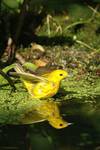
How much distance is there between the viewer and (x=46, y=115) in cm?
341

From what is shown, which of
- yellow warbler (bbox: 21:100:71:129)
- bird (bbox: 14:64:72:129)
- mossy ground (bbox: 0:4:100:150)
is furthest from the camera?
bird (bbox: 14:64:72:129)

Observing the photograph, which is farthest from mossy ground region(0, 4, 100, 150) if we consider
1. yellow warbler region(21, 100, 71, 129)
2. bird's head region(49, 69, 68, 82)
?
bird's head region(49, 69, 68, 82)

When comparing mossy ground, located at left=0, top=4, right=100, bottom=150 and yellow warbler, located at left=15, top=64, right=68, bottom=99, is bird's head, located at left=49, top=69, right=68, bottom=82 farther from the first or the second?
mossy ground, located at left=0, top=4, right=100, bottom=150

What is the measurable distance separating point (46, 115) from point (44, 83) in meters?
0.34

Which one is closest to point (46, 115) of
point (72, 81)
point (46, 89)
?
point (46, 89)

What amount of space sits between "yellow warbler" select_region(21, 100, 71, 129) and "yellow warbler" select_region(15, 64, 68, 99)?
0.20 feet

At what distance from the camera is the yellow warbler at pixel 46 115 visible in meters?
3.24

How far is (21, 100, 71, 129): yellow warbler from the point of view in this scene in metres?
3.24

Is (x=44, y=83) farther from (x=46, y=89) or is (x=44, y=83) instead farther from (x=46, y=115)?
(x=46, y=115)

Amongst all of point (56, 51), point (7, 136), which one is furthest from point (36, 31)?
point (7, 136)

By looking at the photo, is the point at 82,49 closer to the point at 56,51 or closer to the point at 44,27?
the point at 56,51

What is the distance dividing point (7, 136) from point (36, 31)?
92.8 inches

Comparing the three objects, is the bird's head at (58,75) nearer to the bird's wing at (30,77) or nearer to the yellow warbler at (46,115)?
the bird's wing at (30,77)

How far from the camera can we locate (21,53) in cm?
487
